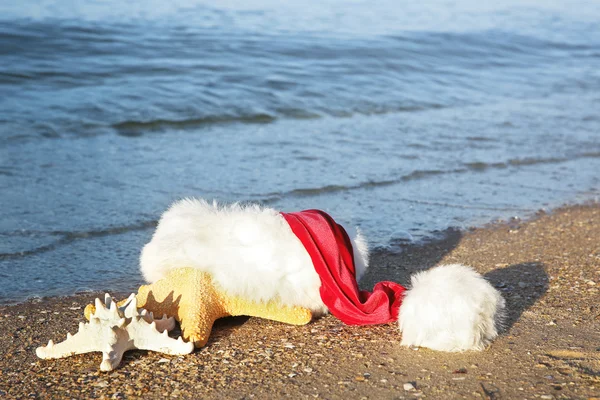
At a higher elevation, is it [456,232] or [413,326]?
[413,326]

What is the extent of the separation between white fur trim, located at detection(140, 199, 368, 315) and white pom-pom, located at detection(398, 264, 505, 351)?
523mm

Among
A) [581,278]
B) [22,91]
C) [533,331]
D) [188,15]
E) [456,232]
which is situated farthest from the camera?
[188,15]

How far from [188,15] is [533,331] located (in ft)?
54.9

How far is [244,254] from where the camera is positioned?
3.58 metres

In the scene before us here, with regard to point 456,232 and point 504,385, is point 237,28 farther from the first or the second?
point 504,385

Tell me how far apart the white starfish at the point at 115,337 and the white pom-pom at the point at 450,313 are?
3.53 feet

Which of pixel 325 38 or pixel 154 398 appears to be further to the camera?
pixel 325 38

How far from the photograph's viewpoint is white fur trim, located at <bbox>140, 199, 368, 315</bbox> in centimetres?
355

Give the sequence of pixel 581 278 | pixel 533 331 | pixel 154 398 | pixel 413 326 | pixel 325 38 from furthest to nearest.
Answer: pixel 325 38 < pixel 581 278 < pixel 533 331 < pixel 413 326 < pixel 154 398

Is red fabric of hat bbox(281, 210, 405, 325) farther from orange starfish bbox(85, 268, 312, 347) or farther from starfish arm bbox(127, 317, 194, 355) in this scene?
starfish arm bbox(127, 317, 194, 355)

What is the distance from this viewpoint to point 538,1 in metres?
31.0

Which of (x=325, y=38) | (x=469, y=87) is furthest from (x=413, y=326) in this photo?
(x=325, y=38)

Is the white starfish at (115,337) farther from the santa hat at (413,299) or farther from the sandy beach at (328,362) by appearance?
the santa hat at (413,299)

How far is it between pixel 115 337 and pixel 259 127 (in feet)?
22.0
